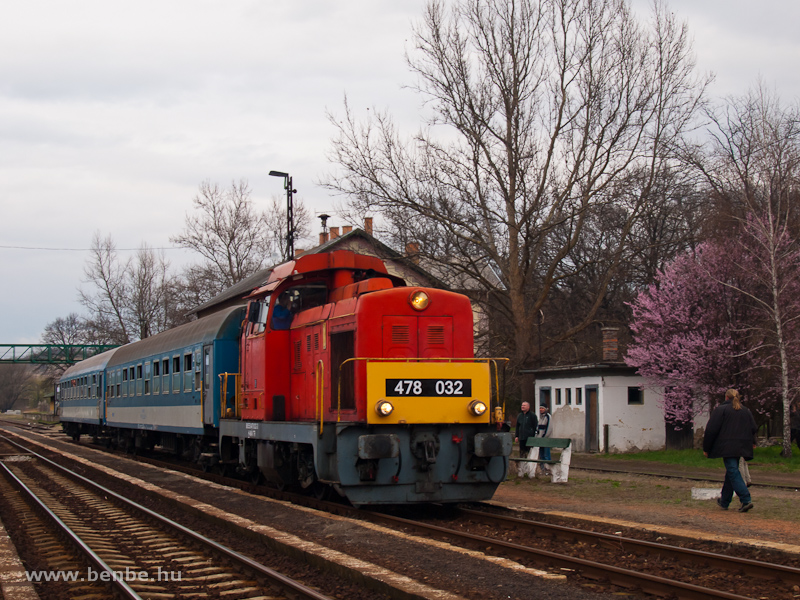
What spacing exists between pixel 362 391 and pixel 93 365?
77.5 feet

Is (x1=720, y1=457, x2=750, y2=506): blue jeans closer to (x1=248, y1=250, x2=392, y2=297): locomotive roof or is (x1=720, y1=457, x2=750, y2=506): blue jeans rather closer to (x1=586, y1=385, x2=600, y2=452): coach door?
(x1=248, y1=250, x2=392, y2=297): locomotive roof

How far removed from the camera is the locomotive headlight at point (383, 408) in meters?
Result: 9.92

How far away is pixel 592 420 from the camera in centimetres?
2392

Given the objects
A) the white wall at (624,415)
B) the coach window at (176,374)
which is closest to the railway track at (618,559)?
the coach window at (176,374)

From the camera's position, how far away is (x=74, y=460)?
2247cm

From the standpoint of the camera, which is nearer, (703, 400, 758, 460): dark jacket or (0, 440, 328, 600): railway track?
(0, 440, 328, 600): railway track

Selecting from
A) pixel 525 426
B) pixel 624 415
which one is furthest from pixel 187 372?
pixel 624 415

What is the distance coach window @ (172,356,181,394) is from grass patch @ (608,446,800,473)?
1177cm

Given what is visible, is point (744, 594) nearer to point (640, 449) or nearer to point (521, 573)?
point (521, 573)

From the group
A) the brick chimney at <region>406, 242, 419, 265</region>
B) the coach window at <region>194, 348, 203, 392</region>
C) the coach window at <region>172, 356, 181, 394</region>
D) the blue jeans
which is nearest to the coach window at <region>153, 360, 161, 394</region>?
the coach window at <region>172, 356, 181, 394</region>

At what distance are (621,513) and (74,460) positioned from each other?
672 inches

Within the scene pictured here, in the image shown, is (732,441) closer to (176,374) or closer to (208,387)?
(208,387)

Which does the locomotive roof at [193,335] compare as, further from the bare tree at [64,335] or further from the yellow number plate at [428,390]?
the bare tree at [64,335]

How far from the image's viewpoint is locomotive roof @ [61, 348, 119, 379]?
2877cm
